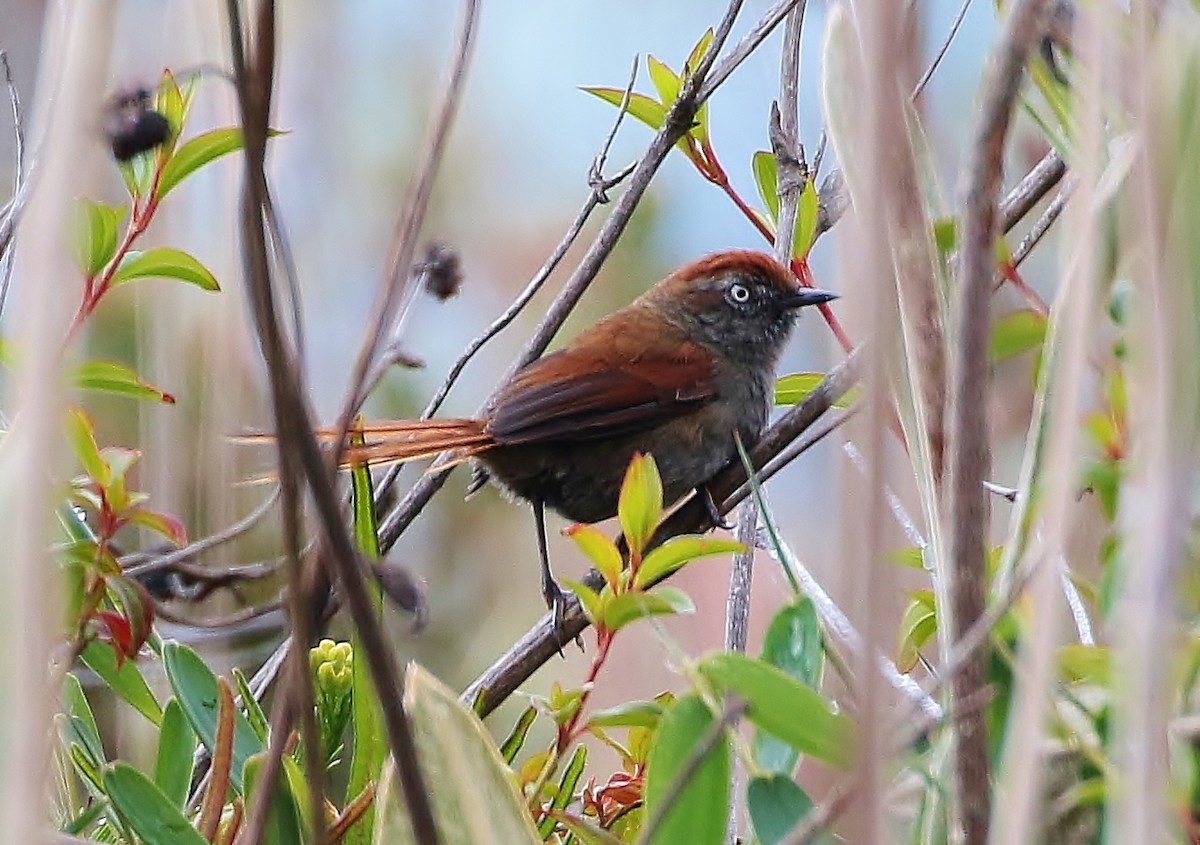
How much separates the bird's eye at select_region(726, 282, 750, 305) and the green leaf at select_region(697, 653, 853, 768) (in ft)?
8.03

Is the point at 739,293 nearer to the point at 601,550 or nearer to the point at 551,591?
the point at 551,591

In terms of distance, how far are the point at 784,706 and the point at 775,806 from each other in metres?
0.06

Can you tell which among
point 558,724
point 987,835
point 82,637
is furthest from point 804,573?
point 82,637

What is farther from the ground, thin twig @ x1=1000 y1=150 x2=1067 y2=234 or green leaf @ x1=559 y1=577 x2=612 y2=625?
thin twig @ x1=1000 y1=150 x2=1067 y2=234

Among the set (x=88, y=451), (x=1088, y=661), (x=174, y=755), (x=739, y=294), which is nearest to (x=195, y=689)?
(x=174, y=755)

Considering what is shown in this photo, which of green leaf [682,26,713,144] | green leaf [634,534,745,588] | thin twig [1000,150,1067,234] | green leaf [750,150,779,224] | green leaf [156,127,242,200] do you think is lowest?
green leaf [634,534,745,588]

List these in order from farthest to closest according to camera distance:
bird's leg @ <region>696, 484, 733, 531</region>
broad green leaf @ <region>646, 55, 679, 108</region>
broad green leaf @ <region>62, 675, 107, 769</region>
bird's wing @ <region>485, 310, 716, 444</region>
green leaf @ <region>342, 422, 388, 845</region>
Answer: bird's wing @ <region>485, 310, 716, 444</region>
bird's leg @ <region>696, 484, 733, 531</region>
broad green leaf @ <region>646, 55, 679, 108</region>
broad green leaf @ <region>62, 675, 107, 769</region>
green leaf @ <region>342, 422, 388, 845</region>

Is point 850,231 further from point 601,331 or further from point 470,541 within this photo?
point 470,541

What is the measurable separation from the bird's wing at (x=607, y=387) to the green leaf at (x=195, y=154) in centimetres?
129

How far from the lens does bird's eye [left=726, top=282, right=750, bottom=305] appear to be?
3146mm

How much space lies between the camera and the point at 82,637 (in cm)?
107

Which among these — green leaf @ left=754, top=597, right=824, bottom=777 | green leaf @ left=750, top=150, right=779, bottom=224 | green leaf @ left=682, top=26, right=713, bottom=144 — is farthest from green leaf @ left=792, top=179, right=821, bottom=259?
green leaf @ left=754, top=597, right=824, bottom=777

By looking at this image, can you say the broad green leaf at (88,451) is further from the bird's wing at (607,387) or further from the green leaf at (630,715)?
the bird's wing at (607,387)

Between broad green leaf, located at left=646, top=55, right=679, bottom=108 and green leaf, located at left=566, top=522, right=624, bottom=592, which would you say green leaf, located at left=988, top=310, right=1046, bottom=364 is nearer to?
green leaf, located at left=566, top=522, right=624, bottom=592
